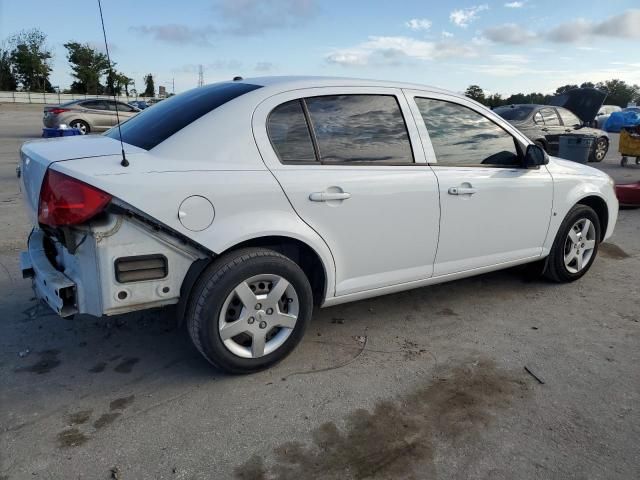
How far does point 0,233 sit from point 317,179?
4409mm

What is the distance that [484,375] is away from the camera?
3.13 m

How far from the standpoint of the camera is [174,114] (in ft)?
10.4

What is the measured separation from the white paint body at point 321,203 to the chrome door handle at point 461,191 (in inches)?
1.5

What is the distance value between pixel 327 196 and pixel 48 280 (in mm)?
1592

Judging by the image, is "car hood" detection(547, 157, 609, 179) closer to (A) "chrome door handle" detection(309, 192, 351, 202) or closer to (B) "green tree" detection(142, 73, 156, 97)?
(A) "chrome door handle" detection(309, 192, 351, 202)

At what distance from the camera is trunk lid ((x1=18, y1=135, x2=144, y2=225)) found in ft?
9.12

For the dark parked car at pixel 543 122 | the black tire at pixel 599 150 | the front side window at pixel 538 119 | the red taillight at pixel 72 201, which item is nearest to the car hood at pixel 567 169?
the red taillight at pixel 72 201

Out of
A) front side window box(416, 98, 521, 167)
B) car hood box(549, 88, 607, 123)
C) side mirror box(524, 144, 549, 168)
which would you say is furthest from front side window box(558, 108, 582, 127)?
front side window box(416, 98, 521, 167)

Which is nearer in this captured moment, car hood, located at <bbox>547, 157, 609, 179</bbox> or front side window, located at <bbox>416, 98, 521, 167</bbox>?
front side window, located at <bbox>416, 98, 521, 167</bbox>

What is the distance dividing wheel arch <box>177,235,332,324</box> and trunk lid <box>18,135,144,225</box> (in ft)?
2.38

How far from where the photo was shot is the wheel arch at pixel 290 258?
281 centimetres

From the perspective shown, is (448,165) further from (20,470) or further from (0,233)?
(0,233)

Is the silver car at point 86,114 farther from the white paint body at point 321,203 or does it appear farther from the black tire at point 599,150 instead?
the white paint body at point 321,203

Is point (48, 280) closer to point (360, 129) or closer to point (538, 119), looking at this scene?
point (360, 129)
